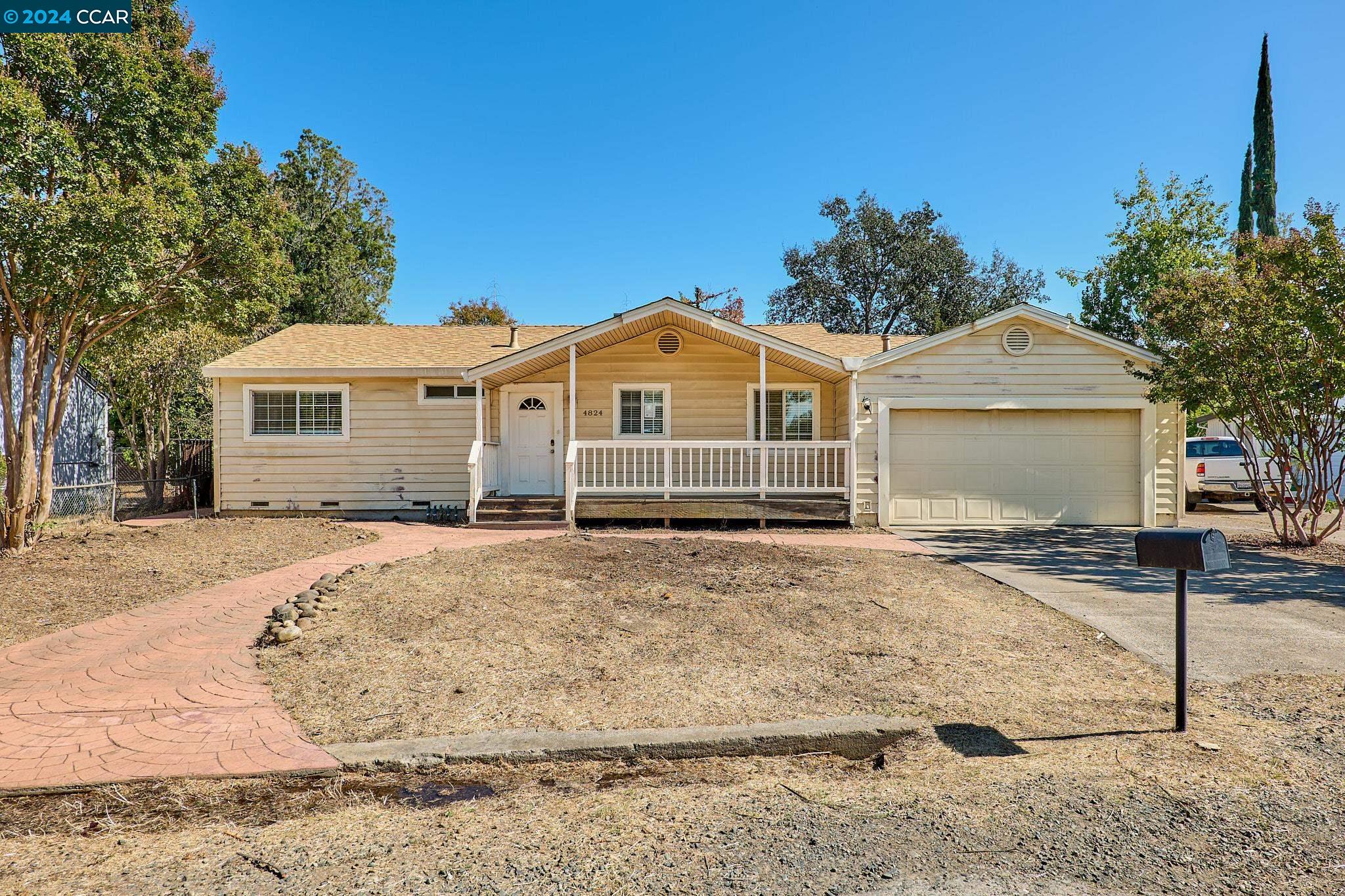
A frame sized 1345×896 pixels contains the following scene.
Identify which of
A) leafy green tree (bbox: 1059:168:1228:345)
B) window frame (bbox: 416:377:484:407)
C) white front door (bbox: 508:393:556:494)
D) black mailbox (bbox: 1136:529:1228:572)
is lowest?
black mailbox (bbox: 1136:529:1228:572)

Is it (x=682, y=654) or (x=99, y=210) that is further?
(x=99, y=210)

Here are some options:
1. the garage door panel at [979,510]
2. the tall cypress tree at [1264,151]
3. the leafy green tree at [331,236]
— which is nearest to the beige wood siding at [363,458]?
the garage door panel at [979,510]

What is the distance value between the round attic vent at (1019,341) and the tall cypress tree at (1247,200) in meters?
23.7

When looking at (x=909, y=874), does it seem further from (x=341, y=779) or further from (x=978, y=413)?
(x=978, y=413)

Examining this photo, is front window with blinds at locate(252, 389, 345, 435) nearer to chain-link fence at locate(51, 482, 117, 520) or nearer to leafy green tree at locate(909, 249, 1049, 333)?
chain-link fence at locate(51, 482, 117, 520)

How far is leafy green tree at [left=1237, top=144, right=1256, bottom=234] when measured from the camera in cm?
2802

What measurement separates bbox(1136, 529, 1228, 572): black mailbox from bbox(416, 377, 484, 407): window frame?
37.6 ft

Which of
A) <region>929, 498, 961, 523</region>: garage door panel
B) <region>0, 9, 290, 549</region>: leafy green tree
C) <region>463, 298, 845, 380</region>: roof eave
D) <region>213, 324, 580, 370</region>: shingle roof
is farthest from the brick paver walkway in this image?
<region>929, 498, 961, 523</region>: garage door panel

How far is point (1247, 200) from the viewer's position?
28219mm

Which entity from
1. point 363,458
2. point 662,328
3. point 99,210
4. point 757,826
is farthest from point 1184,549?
point 363,458

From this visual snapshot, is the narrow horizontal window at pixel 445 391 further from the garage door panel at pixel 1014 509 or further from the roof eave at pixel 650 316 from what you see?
the garage door panel at pixel 1014 509

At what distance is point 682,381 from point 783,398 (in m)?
1.95

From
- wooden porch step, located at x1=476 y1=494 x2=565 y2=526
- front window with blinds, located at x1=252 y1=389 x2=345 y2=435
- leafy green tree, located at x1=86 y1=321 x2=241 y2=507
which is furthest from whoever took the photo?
leafy green tree, located at x1=86 y1=321 x2=241 y2=507

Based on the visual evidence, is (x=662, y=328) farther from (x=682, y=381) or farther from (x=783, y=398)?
(x=783, y=398)
